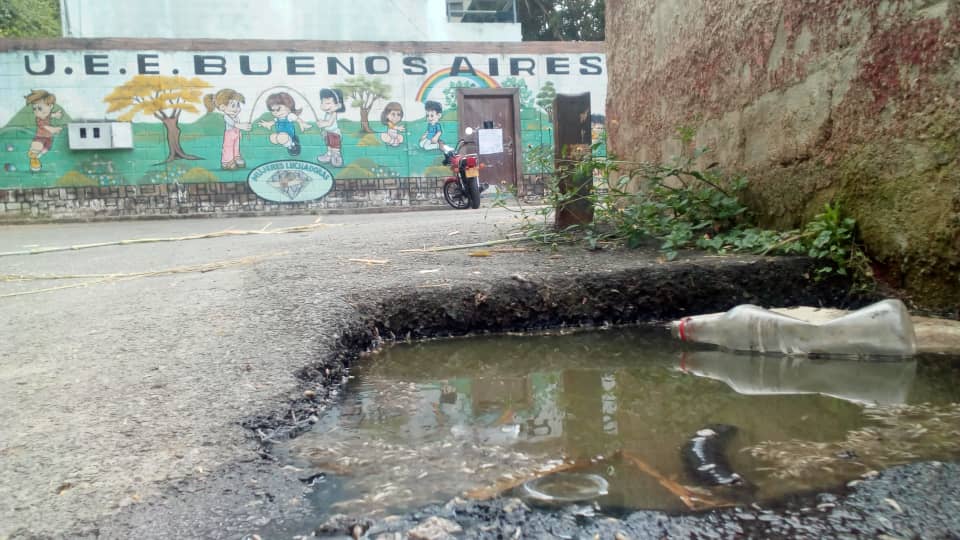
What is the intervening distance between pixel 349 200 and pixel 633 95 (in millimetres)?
9247

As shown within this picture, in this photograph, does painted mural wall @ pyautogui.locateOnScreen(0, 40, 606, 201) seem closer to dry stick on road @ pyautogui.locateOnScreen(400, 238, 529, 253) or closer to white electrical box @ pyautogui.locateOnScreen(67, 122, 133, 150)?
white electrical box @ pyautogui.locateOnScreen(67, 122, 133, 150)

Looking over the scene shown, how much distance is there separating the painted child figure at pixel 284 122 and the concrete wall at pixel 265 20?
5336mm

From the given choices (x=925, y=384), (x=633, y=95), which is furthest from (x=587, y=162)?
(x=925, y=384)

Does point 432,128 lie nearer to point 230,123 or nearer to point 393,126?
point 393,126

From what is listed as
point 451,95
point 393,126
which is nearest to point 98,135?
point 393,126

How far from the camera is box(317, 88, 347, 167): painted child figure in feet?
42.0

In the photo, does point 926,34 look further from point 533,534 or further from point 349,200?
point 349,200

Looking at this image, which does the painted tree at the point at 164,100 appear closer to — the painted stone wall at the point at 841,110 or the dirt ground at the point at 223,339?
the dirt ground at the point at 223,339

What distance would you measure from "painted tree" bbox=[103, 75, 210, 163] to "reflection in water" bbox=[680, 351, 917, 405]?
12.2 m

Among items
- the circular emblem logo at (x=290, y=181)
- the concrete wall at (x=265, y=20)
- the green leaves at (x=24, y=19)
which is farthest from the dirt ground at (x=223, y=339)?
the green leaves at (x=24, y=19)

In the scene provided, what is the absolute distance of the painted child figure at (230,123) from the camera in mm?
12445

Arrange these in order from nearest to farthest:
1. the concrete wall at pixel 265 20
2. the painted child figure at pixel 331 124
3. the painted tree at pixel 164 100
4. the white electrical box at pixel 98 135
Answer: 1. the white electrical box at pixel 98 135
2. the painted tree at pixel 164 100
3. the painted child figure at pixel 331 124
4. the concrete wall at pixel 265 20

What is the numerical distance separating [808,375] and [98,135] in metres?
13.0

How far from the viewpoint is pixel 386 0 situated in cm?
1775
